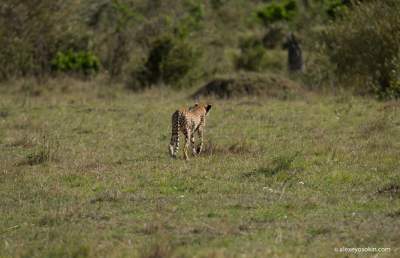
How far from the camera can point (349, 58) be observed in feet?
82.5

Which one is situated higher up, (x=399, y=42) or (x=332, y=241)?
(x=399, y=42)

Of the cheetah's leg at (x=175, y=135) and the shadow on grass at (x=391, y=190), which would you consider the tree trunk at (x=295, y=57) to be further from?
the shadow on grass at (x=391, y=190)

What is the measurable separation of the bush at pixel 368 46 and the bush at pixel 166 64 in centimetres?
469

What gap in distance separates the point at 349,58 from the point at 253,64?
6.68m

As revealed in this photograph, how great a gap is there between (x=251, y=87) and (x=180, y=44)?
463cm

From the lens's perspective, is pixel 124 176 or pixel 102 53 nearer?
pixel 124 176

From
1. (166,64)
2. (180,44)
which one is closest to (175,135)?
(166,64)

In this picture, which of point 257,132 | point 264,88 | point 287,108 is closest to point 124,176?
point 257,132

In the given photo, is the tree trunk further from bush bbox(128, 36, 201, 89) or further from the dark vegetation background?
bush bbox(128, 36, 201, 89)

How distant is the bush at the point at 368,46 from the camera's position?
23.5 meters

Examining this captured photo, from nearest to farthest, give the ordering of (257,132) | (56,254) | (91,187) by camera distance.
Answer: (56,254), (91,187), (257,132)

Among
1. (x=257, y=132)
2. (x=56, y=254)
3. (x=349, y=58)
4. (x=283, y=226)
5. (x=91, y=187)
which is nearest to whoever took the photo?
(x=56, y=254)

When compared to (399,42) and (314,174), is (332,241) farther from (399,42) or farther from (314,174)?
(399,42)

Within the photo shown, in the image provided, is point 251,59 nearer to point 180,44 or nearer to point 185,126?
point 180,44
